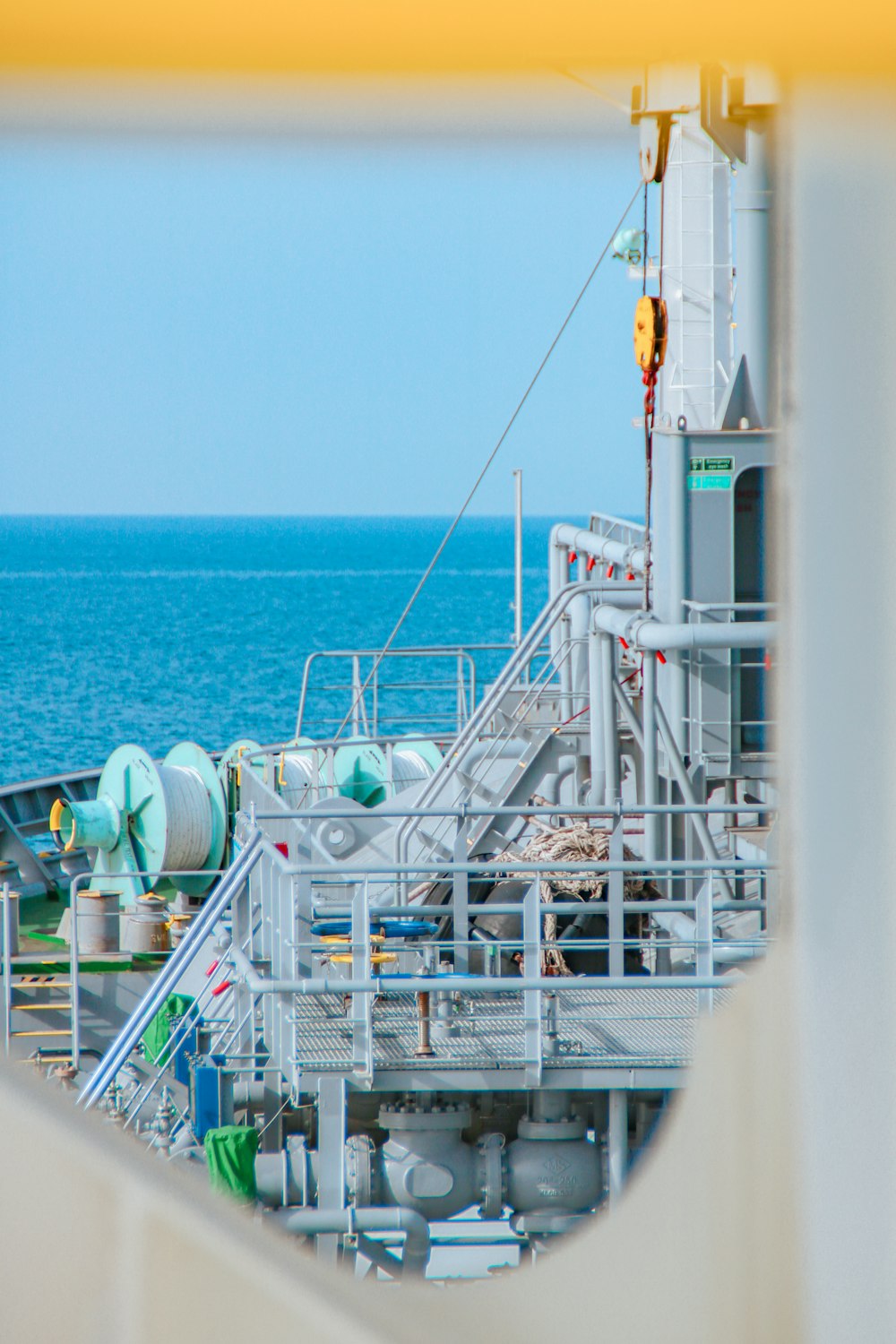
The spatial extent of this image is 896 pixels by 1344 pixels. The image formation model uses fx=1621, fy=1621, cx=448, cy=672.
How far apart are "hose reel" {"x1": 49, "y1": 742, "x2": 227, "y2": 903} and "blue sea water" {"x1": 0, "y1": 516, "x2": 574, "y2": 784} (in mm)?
14172

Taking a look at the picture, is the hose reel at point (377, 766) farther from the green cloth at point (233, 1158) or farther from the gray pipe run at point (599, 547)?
the green cloth at point (233, 1158)

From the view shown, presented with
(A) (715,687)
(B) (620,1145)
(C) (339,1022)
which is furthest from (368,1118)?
(A) (715,687)

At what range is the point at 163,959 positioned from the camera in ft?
32.3

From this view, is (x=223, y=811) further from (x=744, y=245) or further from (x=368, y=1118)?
(x=744, y=245)

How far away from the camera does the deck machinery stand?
6156 millimetres

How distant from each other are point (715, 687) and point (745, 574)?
2.27 ft

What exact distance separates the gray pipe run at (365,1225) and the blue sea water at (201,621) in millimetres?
21641

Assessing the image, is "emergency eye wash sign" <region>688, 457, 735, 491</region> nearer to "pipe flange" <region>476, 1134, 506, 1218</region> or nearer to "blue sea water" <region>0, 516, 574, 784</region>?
"pipe flange" <region>476, 1134, 506, 1218</region>

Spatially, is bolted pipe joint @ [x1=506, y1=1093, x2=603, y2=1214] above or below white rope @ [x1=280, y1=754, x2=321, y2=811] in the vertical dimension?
below

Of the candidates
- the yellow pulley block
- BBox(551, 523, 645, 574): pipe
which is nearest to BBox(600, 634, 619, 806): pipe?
BBox(551, 523, 645, 574): pipe

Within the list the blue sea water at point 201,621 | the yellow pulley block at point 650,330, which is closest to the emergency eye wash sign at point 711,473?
the yellow pulley block at point 650,330

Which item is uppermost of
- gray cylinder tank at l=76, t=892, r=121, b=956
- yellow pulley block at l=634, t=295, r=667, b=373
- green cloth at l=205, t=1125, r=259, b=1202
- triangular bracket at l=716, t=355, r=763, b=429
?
yellow pulley block at l=634, t=295, r=667, b=373

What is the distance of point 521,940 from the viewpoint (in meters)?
6.63

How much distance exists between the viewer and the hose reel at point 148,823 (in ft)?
41.3
